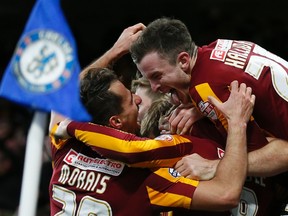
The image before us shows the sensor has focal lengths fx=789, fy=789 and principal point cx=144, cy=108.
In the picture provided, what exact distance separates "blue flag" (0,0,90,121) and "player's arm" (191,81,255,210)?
718 millimetres

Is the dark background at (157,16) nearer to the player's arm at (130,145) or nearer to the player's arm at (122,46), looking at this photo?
the player's arm at (122,46)

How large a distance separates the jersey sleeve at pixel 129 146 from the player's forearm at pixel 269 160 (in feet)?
1.06

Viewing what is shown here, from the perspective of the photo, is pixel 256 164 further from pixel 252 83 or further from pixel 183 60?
pixel 183 60

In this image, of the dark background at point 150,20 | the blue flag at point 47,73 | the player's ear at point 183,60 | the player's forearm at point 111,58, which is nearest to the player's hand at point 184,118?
the player's ear at point 183,60

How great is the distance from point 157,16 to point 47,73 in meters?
7.46

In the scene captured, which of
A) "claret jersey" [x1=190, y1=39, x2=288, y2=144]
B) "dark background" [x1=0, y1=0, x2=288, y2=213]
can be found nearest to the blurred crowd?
"dark background" [x1=0, y1=0, x2=288, y2=213]

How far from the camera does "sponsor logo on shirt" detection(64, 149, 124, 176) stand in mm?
3502

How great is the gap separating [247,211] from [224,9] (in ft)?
22.4

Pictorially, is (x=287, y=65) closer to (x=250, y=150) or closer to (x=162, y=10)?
(x=250, y=150)

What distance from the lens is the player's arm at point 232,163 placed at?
10.8 feet

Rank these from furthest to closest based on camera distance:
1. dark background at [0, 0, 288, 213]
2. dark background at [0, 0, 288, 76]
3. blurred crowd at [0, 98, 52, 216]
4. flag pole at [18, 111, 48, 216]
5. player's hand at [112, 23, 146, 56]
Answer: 1. dark background at [0, 0, 288, 76]
2. dark background at [0, 0, 288, 213]
3. blurred crowd at [0, 98, 52, 216]
4. player's hand at [112, 23, 146, 56]
5. flag pole at [18, 111, 48, 216]

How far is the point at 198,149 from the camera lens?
11.7 feet

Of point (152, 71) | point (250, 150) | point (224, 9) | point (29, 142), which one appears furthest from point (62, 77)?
point (224, 9)

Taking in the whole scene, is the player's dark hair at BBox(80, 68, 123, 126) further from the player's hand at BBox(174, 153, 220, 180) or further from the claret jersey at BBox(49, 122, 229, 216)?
the player's hand at BBox(174, 153, 220, 180)
